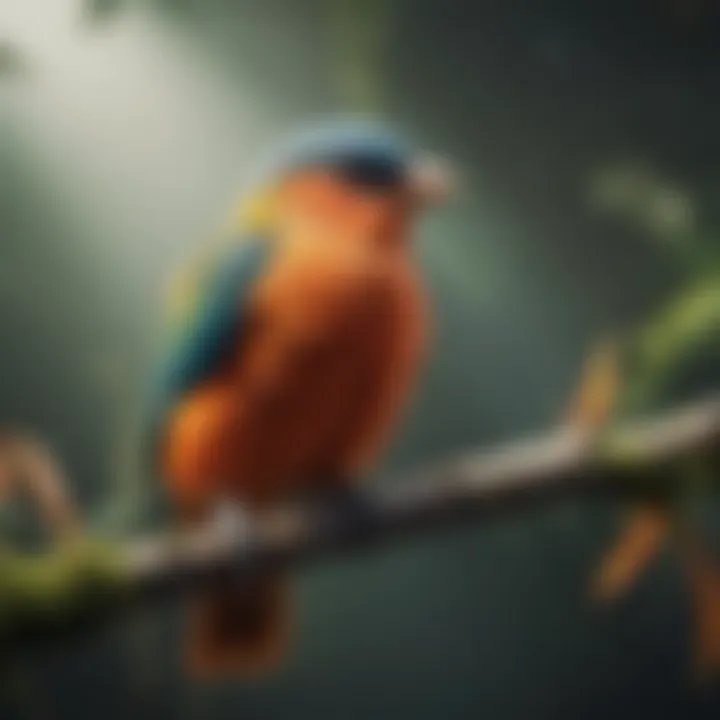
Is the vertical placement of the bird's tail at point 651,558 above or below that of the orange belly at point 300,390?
below

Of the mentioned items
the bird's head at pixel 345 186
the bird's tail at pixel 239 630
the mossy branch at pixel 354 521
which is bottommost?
the bird's tail at pixel 239 630

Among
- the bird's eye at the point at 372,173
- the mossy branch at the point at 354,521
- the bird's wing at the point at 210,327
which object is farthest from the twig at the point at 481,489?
the bird's eye at the point at 372,173

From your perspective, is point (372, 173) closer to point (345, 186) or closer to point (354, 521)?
point (345, 186)

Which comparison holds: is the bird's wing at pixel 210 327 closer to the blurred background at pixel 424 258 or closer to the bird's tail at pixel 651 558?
the blurred background at pixel 424 258

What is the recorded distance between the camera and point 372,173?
4.01ft

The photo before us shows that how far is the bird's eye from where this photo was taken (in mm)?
1220

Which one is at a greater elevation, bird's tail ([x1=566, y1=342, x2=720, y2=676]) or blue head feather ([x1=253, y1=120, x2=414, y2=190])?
blue head feather ([x1=253, y1=120, x2=414, y2=190])

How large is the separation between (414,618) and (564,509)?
0.14 meters

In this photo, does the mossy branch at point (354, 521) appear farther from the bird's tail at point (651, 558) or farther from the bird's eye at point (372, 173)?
the bird's eye at point (372, 173)

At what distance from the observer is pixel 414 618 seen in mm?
1224

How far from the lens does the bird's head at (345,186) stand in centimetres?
121

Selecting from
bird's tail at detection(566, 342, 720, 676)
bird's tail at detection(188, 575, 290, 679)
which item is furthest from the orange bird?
bird's tail at detection(566, 342, 720, 676)

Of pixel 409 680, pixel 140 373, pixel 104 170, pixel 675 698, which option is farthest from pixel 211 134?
pixel 675 698

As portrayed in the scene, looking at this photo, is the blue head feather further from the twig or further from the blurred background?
the twig
